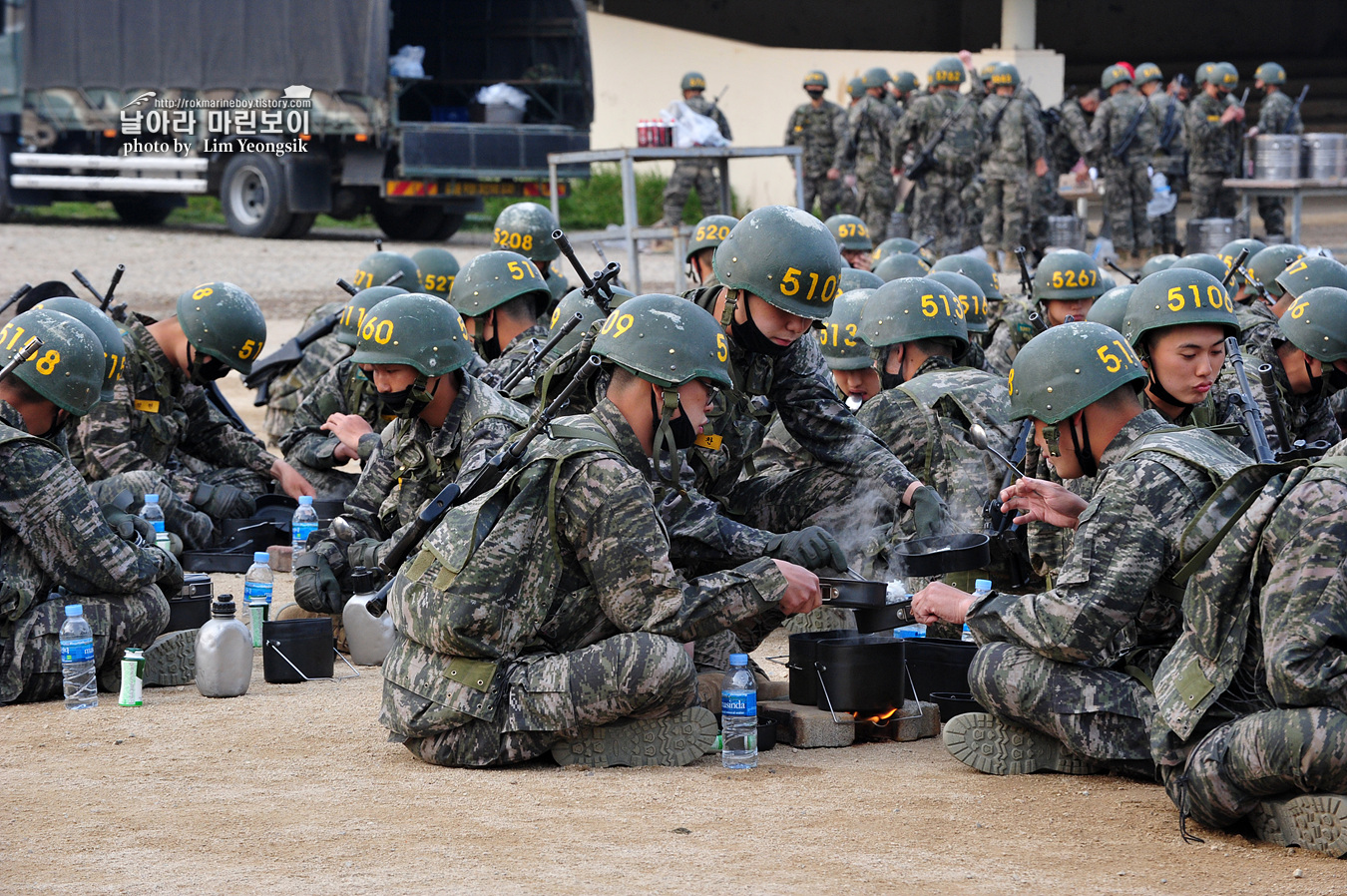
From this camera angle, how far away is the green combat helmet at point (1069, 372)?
209 inches

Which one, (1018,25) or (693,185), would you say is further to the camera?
(1018,25)

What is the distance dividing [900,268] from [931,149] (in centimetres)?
1120

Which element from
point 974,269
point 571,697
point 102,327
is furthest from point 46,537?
point 974,269

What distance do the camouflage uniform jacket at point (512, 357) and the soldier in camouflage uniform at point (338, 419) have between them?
790 millimetres

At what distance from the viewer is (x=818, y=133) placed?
2402 centimetres

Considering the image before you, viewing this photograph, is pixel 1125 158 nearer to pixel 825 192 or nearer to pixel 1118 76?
pixel 1118 76

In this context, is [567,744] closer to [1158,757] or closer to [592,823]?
[592,823]

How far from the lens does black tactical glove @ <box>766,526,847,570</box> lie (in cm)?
594

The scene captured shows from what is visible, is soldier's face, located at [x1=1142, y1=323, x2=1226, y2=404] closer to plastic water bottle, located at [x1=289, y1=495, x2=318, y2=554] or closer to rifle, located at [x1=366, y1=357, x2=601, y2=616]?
rifle, located at [x1=366, y1=357, x2=601, y2=616]

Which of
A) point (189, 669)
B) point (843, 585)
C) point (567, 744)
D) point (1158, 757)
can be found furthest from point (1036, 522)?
point (189, 669)

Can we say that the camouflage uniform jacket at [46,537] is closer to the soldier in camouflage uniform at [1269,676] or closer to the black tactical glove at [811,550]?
the black tactical glove at [811,550]

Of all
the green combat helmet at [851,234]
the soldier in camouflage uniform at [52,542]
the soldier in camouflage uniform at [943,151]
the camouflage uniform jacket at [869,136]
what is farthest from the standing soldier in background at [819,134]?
the soldier in camouflage uniform at [52,542]

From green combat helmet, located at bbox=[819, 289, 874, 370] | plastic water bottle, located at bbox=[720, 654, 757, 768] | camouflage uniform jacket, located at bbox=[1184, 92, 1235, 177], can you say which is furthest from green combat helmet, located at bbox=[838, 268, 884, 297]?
camouflage uniform jacket, located at bbox=[1184, 92, 1235, 177]

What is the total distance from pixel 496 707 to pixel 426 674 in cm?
27
